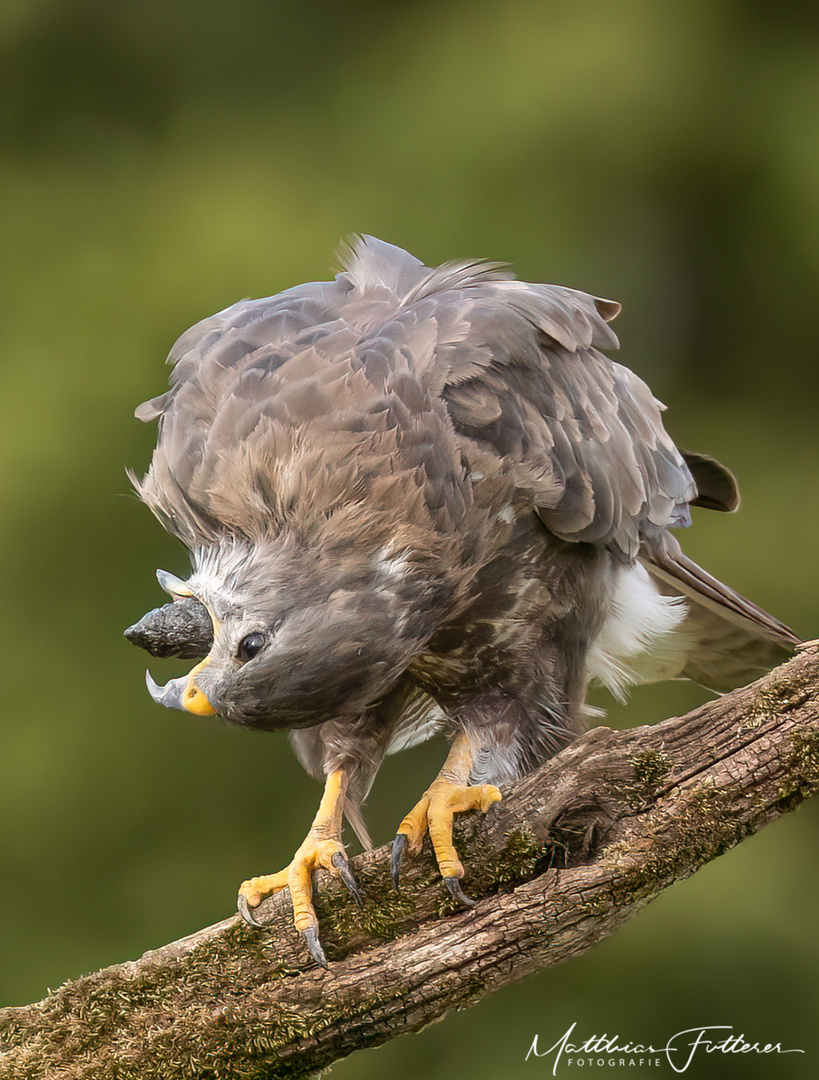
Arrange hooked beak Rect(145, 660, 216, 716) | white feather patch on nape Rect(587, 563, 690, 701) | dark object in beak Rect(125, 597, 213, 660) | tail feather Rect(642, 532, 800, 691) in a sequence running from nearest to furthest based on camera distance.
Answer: hooked beak Rect(145, 660, 216, 716), dark object in beak Rect(125, 597, 213, 660), white feather patch on nape Rect(587, 563, 690, 701), tail feather Rect(642, 532, 800, 691)

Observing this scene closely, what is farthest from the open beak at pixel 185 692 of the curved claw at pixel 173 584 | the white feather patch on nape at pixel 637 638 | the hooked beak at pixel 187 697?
the white feather patch on nape at pixel 637 638

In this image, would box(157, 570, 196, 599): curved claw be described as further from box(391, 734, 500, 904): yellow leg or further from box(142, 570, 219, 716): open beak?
box(391, 734, 500, 904): yellow leg

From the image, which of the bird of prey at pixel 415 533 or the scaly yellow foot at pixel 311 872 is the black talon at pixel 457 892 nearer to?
the bird of prey at pixel 415 533

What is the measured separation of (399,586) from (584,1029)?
10.9 feet

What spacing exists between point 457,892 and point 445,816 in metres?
0.28

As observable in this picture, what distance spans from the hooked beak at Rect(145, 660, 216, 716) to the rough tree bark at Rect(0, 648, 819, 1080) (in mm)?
590

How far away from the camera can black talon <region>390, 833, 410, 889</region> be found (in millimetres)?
2910

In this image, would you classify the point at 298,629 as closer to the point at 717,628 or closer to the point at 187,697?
the point at 187,697

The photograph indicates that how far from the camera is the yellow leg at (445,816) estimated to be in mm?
2834

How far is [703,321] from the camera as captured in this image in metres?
6.14

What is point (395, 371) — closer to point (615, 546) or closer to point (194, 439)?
point (194, 439)

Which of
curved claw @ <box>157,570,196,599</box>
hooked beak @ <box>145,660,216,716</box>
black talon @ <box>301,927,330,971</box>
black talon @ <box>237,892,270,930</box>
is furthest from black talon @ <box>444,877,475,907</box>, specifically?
curved claw @ <box>157,570,196,599</box>

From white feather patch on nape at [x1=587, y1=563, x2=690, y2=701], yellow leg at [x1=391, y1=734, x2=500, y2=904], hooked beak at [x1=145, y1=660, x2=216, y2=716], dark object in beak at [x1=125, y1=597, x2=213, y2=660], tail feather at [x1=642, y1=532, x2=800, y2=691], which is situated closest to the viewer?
hooked beak at [x1=145, y1=660, x2=216, y2=716]

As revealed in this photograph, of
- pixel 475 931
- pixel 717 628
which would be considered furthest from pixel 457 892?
pixel 717 628
